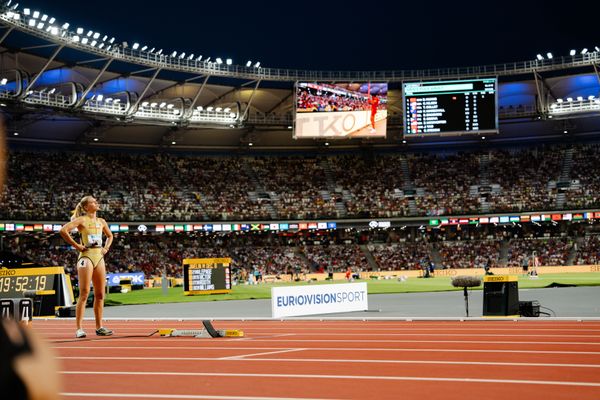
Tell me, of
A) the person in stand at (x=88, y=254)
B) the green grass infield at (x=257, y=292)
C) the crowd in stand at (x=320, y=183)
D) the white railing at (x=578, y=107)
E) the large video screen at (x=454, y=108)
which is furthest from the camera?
the crowd in stand at (x=320, y=183)

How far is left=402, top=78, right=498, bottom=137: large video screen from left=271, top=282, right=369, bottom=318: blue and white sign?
33.7m

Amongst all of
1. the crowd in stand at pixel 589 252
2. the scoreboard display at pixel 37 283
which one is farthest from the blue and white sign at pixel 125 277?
the crowd in stand at pixel 589 252

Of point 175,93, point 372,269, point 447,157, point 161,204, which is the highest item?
point 175,93

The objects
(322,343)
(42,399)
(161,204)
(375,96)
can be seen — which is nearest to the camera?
(42,399)

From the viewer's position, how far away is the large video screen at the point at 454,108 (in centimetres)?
5141

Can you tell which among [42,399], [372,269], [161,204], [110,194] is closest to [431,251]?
[372,269]

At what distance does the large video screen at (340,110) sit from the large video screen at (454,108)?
9.75ft

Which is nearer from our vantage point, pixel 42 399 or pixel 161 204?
pixel 42 399

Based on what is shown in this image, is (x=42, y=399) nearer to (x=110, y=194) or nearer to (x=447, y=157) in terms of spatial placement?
(x=110, y=194)

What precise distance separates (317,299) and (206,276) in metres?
18.2

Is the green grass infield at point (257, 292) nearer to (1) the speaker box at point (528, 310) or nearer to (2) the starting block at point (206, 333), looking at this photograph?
(1) the speaker box at point (528, 310)

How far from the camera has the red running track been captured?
5859 millimetres

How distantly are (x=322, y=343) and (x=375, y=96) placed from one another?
152 feet

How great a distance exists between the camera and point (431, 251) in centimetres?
6594
